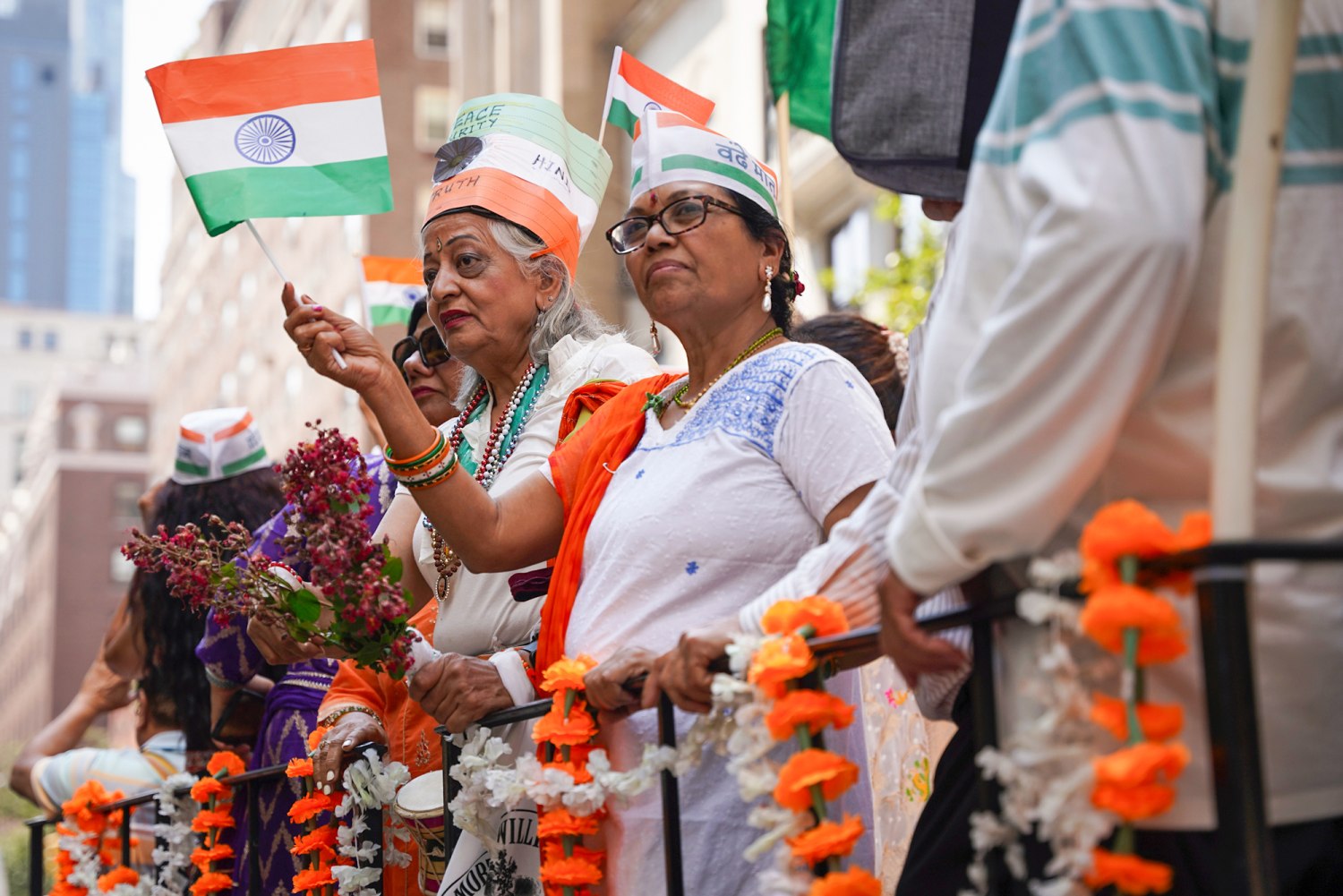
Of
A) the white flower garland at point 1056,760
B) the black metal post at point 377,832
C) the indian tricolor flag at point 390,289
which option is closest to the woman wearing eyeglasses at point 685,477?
the black metal post at point 377,832

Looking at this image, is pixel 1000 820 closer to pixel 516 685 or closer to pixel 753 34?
pixel 516 685

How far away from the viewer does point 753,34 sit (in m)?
20.3

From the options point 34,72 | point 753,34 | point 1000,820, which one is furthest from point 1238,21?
point 34,72

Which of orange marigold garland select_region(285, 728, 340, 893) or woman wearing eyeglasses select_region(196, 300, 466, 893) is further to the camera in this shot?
woman wearing eyeglasses select_region(196, 300, 466, 893)

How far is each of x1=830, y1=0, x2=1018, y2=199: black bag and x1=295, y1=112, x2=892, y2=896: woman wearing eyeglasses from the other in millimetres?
627

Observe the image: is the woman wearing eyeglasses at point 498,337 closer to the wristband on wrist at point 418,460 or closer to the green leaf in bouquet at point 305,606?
the green leaf in bouquet at point 305,606

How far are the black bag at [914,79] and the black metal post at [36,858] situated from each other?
14.5 feet

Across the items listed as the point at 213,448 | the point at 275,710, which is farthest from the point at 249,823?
the point at 213,448

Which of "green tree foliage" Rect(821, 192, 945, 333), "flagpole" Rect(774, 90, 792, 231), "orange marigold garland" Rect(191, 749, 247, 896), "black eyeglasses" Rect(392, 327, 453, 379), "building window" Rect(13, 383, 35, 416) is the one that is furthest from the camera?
"building window" Rect(13, 383, 35, 416)

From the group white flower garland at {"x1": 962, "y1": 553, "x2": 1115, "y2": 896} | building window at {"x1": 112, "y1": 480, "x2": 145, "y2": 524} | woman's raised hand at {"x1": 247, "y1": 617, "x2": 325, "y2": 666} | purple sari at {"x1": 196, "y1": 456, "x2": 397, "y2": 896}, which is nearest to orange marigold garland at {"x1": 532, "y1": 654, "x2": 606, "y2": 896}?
woman's raised hand at {"x1": 247, "y1": 617, "x2": 325, "y2": 666}

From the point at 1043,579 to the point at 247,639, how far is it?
359 cm

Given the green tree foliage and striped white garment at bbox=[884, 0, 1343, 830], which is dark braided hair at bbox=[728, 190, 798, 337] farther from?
the green tree foliage

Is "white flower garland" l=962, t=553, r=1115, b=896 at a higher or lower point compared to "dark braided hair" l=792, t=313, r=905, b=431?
lower

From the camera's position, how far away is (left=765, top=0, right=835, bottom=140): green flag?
482 cm
